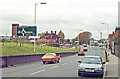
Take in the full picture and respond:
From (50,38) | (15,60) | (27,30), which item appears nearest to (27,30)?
(27,30)

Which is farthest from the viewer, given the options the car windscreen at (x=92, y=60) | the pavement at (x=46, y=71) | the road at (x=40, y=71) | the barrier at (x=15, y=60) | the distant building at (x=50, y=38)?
the distant building at (x=50, y=38)

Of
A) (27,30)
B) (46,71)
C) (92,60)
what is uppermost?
(27,30)

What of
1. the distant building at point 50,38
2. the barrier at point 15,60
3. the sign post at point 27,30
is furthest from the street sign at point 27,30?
the distant building at point 50,38

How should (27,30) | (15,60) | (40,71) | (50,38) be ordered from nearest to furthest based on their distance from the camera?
1. (40,71)
2. (15,60)
3. (27,30)
4. (50,38)

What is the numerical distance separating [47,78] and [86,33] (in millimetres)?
181294

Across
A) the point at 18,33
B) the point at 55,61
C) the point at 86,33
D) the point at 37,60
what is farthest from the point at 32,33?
the point at 86,33

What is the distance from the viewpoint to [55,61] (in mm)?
31156

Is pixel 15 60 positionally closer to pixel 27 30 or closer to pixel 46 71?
pixel 46 71

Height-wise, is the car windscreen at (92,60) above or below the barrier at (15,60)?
Answer: above

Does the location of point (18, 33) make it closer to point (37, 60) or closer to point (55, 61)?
point (37, 60)

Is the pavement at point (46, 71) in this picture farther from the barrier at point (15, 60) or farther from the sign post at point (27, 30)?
the sign post at point (27, 30)

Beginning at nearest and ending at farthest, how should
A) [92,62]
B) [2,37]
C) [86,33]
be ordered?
[92,62], [2,37], [86,33]

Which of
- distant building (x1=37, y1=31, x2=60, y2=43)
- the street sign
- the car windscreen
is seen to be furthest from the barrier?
distant building (x1=37, y1=31, x2=60, y2=43)

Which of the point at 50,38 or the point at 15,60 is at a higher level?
the point at 50,38
